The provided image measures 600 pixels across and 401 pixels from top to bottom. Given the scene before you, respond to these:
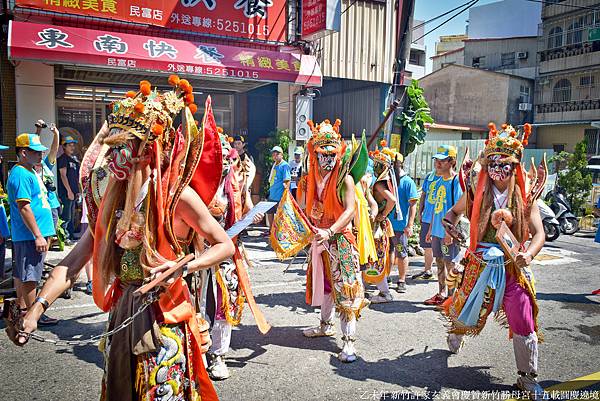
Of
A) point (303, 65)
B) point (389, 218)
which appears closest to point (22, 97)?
point (303, 65)

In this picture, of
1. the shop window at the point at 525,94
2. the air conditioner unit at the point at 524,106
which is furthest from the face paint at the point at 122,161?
the shop window at the point at 525,94

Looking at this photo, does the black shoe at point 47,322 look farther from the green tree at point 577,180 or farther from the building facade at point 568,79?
the building facade at point 568,79

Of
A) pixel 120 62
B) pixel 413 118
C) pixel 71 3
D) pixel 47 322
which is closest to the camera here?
pixel 47 322

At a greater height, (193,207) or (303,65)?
(303,65)

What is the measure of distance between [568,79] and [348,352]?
29135 millimetres

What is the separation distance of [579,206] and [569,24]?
1845cm

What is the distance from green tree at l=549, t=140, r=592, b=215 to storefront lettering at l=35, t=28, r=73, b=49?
1352cm

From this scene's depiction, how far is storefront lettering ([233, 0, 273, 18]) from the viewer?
11.1m

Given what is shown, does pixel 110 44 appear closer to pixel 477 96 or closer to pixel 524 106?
pixel 477 96

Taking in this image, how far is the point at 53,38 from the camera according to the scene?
28.3 feet

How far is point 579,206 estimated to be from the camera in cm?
1423

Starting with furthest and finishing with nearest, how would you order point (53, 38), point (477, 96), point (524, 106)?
point (477, 96) → point (524, 106) → point (53, 38)

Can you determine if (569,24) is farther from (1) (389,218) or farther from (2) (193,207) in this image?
(2) (193,207)

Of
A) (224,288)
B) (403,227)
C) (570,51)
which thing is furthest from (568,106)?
(224,288)
